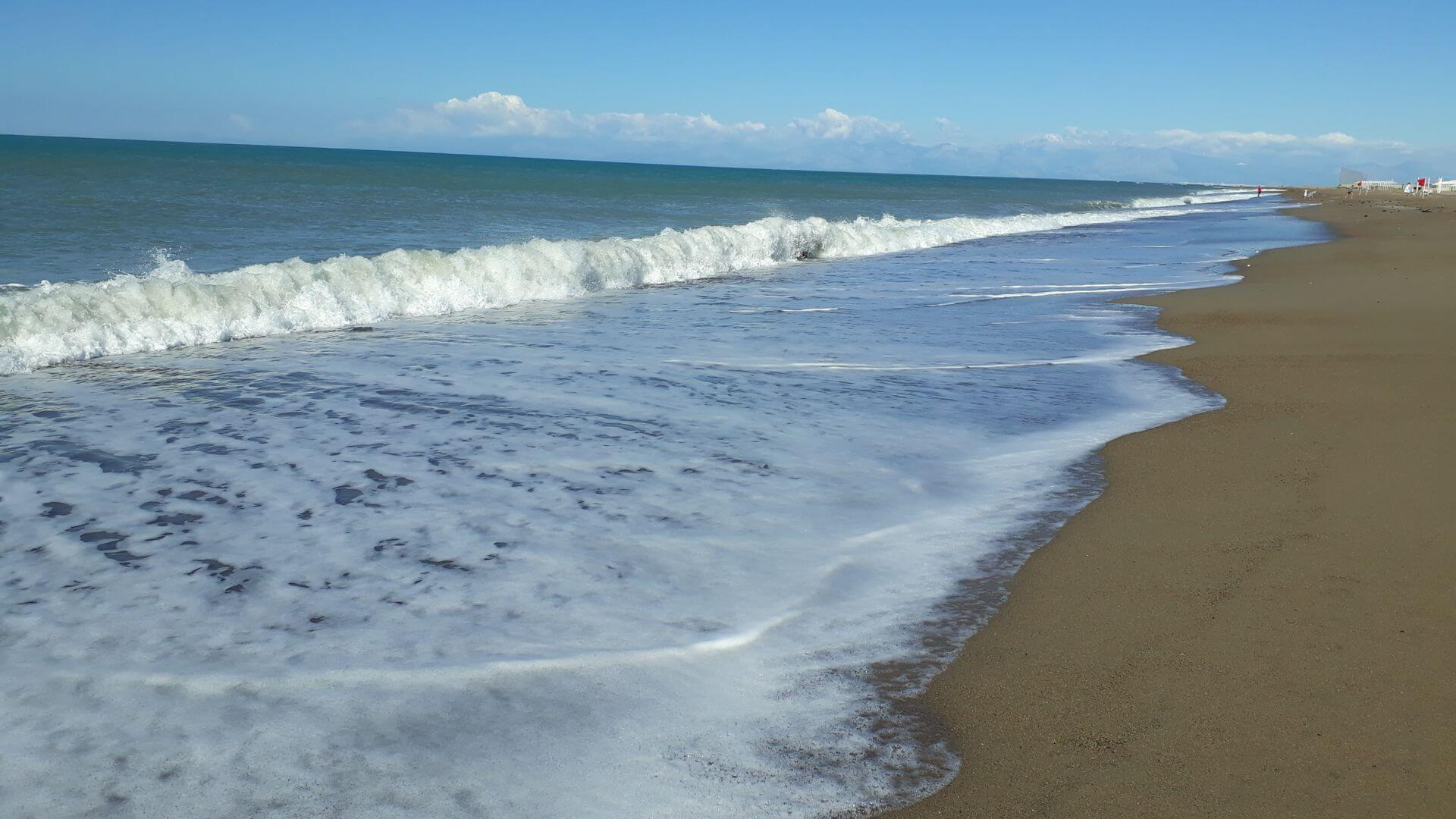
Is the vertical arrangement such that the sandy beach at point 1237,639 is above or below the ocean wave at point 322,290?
below

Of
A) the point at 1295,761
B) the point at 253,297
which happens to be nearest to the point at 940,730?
the point at 1295,761

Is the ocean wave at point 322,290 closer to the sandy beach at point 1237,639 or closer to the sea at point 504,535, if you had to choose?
the sea at point 504,535

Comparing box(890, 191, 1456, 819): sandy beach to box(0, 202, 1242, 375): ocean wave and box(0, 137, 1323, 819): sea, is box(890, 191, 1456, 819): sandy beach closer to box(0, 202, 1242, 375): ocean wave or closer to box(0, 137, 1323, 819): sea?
box(0, 137, 1323, 819): sea

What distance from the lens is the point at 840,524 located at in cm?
388

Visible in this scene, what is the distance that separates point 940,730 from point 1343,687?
3.56 feet

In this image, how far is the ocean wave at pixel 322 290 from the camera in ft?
24.3

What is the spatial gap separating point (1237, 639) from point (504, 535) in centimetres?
242

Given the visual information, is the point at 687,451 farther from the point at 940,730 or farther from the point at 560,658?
the point at 940,730

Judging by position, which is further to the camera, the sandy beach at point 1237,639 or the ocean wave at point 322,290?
the ocean wave at point 322,290

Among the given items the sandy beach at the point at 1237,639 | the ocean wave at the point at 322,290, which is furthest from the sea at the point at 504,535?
the sandy beach at the point at 1237,639

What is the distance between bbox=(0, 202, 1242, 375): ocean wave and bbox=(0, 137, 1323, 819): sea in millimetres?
44

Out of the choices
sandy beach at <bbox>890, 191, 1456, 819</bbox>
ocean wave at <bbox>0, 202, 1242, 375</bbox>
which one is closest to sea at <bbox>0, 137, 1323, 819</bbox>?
ocean wave at <bbox>0, 202, 1242, 375</bbox>

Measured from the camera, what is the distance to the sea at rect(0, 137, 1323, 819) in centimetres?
228

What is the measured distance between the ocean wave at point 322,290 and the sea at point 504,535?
0.04 m
